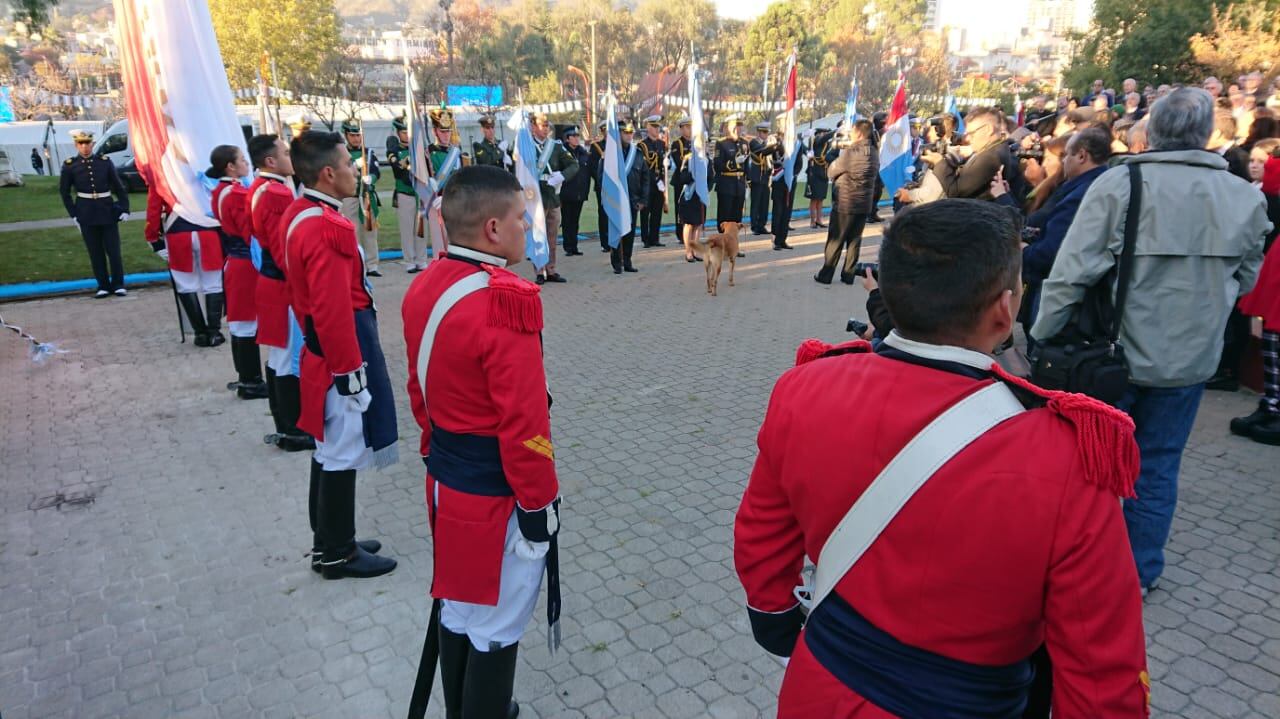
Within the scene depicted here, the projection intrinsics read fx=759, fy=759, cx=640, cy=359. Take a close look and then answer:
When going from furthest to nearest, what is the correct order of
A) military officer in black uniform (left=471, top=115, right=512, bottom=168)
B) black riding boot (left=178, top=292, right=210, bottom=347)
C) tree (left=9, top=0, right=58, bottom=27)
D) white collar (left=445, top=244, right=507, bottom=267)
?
military officer in black uniform (left=471, top=115, right=512, bottom=168) → tree (left=9, top=0, right=58, bottom=27) → black riding boot (left=178, top=292, right=210, bottom=347) → white collar (left=445, top=244, right=507, bottom=267)

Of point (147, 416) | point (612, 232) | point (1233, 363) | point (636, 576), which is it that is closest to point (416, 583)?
point (636, 576)

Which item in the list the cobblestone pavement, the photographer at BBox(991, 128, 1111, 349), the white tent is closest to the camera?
the cobblestone pavement

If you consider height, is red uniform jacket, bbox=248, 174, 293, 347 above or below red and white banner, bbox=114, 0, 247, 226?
below

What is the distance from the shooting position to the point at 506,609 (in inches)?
107

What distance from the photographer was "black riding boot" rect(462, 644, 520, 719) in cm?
269

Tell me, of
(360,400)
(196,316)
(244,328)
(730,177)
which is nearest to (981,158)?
(360,400)

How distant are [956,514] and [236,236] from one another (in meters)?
6.27

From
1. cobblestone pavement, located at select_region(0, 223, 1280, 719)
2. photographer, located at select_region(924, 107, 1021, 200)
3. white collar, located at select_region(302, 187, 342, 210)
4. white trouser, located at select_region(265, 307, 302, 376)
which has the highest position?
photographer, located at select_region(924, 107, 1021, 200)

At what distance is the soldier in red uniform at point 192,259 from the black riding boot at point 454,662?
658 cm

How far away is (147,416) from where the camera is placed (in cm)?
652

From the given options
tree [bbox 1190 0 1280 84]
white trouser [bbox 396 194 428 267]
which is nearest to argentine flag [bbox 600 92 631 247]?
white trouser [bbox 396 194 428 267]

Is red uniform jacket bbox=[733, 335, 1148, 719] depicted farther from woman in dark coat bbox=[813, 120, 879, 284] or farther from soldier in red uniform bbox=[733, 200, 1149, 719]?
woman in dark coat bbox=[813, 120, 879, 284]

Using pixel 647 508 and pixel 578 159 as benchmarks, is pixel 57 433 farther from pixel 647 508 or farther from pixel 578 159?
pixel 578 159

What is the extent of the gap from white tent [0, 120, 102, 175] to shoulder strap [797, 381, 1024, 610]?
1611 inches
